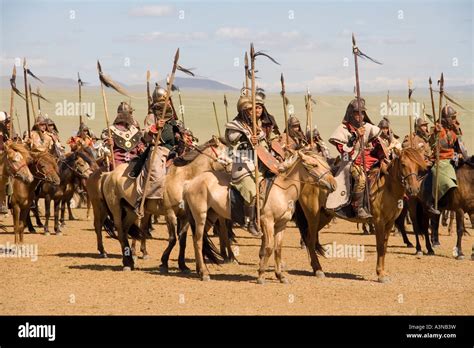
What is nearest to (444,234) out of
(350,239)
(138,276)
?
(350,239)

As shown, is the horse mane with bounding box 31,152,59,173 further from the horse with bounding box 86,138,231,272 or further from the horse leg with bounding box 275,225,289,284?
the horse leg with bounding box 275,225,289,284

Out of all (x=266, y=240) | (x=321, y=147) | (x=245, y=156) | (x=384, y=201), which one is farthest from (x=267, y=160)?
(x=321, y=147)

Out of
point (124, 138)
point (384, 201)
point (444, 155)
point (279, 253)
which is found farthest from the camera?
point (444, 155)

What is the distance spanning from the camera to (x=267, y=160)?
16.2 metres

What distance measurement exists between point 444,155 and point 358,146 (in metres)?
4.55

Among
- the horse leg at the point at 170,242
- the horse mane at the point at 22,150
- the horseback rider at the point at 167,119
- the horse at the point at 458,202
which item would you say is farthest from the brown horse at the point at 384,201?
the horse mane at the point at 22,150

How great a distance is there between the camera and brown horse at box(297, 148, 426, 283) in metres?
17.0

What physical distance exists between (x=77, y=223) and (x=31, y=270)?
10.4 m

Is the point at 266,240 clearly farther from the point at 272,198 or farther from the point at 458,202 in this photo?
the point at 458,202

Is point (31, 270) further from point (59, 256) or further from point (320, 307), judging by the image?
point (320, 307)

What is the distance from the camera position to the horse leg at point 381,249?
16984mm

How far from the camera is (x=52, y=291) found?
15.8 meters

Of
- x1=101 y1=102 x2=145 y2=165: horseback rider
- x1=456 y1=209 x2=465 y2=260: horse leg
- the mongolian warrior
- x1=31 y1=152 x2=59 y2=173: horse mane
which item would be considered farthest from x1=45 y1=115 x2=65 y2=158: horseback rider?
x1=456 y1=209 x2=465 y2=260: horse leg


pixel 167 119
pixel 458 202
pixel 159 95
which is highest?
pixel 159 95
